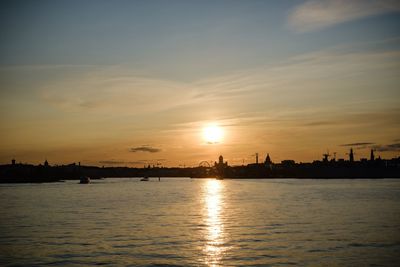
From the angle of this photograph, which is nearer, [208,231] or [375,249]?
[375,249]

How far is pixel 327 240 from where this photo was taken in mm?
41500

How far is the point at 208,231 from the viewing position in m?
48.6

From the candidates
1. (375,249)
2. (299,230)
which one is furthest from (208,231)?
(375,249)

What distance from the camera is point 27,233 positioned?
47500 millimetres

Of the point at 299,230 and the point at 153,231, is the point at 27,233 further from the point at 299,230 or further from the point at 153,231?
the point at 299,230

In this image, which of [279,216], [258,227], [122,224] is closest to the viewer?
[258,227]

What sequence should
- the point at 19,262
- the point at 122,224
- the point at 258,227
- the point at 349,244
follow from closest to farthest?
the point at 19,262 → the point at 349,244 → the point at 258,227 → the point at 122,224

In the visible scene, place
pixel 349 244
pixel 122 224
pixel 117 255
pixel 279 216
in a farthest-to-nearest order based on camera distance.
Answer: pixel 279 216 → pixel 122 224 → pixel 349 244 → pixel 117 255

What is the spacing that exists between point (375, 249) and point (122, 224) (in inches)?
1199

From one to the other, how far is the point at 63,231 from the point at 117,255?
16587 millimetres

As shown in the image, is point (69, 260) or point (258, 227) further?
point (258, 227)

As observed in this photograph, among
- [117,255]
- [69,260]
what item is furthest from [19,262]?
[117,255]

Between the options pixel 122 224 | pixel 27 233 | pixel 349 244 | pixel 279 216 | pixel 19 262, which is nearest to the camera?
pixel 19 262

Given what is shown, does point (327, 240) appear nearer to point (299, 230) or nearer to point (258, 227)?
point (299, 230)
